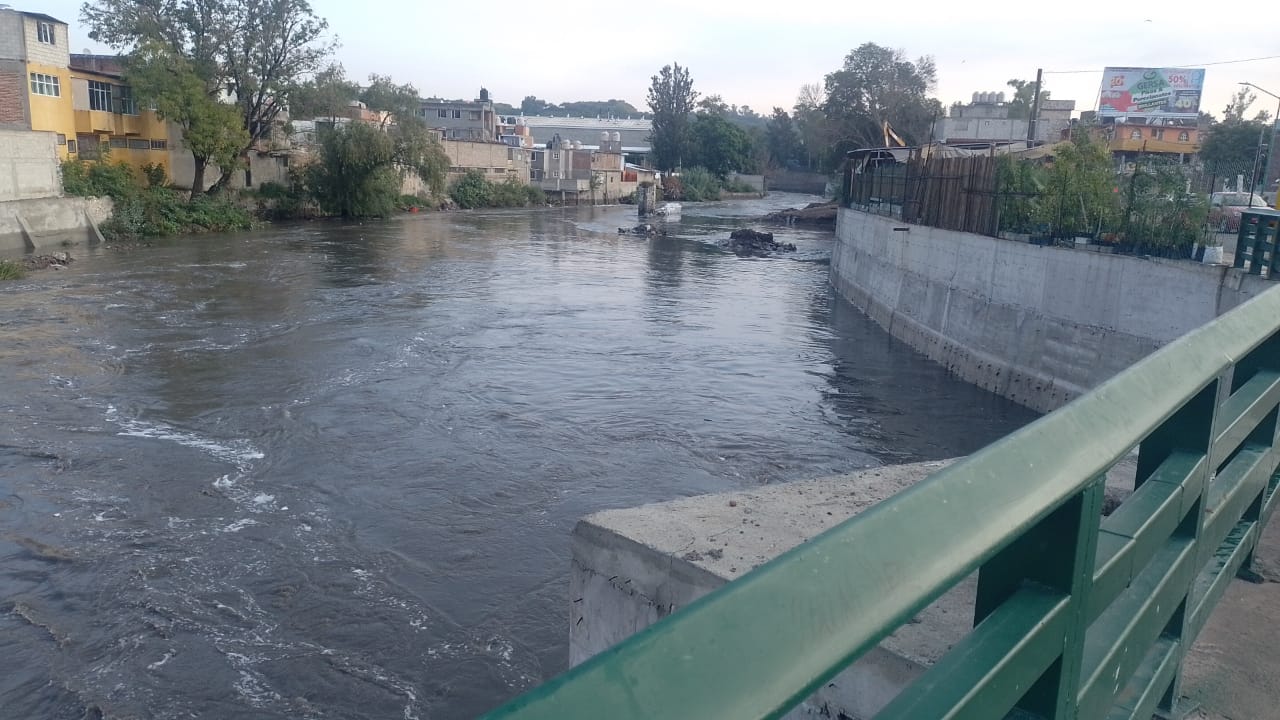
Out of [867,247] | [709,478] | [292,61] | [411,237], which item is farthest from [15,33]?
[709,478]

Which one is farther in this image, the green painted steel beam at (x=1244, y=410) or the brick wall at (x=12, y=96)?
the brick wall at (x=12, y=96)

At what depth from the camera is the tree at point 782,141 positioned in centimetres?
12175

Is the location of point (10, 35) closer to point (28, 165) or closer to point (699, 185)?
point (28, 165)

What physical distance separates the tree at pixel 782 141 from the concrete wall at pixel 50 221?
95159 mm

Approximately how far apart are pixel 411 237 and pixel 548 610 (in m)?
35.7

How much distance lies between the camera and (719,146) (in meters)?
103

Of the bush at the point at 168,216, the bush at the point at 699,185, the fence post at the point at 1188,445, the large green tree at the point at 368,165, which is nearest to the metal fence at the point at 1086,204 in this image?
the fence post at the point at 1188,445

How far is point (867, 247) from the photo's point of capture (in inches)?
1119

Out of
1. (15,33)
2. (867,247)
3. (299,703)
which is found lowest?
(299,703)

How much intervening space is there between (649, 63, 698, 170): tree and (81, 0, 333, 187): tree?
60.0 metres

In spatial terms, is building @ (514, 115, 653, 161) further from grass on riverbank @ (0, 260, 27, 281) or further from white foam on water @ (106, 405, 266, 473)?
white foam on water @ (106, 405, 266, 473)

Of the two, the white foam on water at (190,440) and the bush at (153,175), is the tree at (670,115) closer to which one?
the bush at (153,175)

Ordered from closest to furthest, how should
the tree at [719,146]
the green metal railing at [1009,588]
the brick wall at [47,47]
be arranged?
the green metal railing at [1009,588] < the brick wall at [47,47] < the tree at [719,146]

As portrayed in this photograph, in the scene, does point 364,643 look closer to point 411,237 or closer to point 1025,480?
point 1025,480
